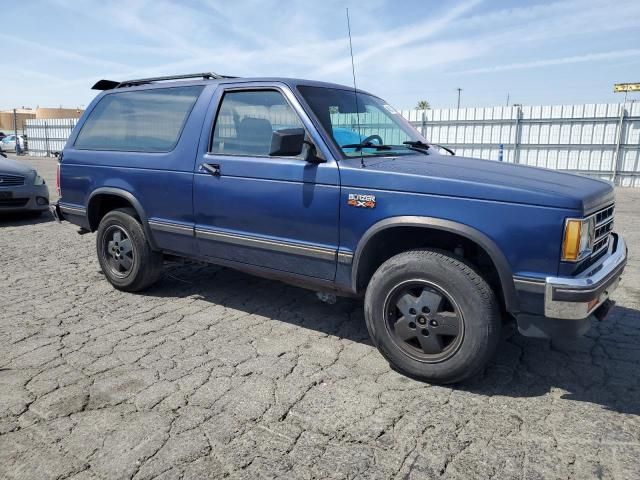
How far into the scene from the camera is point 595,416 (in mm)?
2611

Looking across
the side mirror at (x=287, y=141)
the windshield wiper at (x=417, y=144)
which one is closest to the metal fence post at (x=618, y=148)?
the windshield wiper at (x=417, y=144)

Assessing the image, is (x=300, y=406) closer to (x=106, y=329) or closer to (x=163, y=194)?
(x=106, y=329)

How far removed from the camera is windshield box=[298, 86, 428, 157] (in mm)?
3426

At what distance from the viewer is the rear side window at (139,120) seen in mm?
4117

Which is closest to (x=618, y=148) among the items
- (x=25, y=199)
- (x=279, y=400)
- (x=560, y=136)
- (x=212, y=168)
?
(x=560, y=136)

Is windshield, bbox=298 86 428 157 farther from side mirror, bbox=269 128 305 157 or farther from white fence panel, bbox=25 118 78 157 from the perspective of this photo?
white fence panel, bbox=25 118 78 157

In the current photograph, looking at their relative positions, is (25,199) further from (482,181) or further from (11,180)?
(482,181)

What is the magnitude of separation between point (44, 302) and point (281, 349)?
2.46 m

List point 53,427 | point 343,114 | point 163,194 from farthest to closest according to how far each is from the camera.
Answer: point 163,194
point 343,114
point 53,427

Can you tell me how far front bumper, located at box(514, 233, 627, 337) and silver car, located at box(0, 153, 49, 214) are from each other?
862cm

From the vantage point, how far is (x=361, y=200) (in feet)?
10.0

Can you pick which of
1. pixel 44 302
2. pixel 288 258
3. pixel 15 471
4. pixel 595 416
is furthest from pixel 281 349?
pixel 44 302

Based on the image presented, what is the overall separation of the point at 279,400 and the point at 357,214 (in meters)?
1.26

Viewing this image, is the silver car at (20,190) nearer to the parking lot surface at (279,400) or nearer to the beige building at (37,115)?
the parking lot surface at (279,400)
